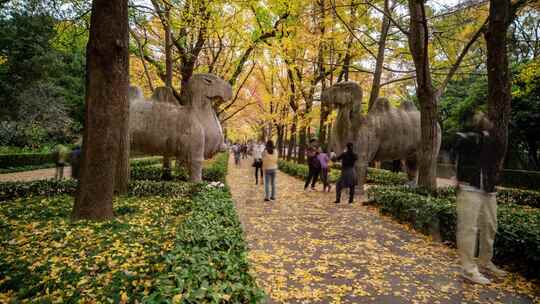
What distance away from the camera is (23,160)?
1822 centimetres

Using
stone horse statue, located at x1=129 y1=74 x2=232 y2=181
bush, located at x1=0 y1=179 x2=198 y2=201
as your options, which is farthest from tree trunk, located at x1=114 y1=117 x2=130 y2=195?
stone horse statue, located at x1=129 y1=74 x2=232 y2=181

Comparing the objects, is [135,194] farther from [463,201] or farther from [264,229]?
[463,201]

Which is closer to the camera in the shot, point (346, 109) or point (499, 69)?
point (499, 69)

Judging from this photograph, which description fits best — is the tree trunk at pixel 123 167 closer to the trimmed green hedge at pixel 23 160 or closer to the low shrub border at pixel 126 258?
the low shrub border at pixel 126 258

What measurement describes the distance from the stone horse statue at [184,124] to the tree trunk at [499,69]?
6.24 m

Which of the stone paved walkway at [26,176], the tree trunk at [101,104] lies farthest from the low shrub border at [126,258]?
the stone paved walkway at [26,176]

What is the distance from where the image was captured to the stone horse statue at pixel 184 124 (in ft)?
28.1

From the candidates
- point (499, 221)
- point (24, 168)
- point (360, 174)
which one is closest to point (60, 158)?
point (24, 168)

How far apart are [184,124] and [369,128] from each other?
5579mm

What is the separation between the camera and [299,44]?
553 inches

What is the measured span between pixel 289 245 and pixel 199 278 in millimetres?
3135

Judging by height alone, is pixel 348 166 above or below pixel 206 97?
below

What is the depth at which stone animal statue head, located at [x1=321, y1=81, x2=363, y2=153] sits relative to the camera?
9.52 metres

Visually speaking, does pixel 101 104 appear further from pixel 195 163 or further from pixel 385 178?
pixel 385 178
